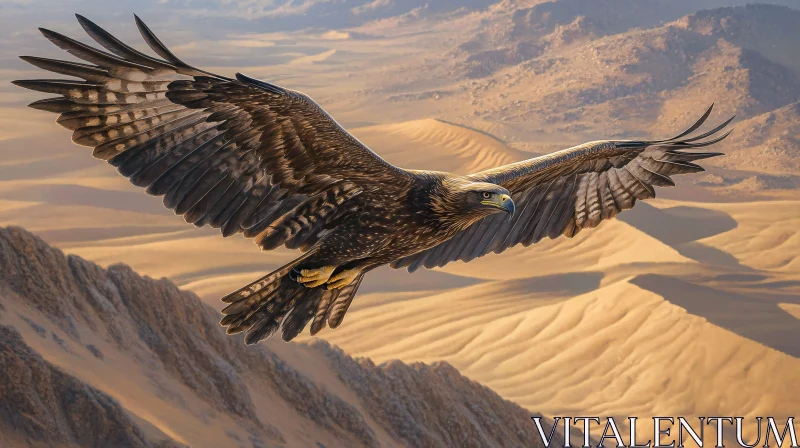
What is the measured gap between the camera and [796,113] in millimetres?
50000

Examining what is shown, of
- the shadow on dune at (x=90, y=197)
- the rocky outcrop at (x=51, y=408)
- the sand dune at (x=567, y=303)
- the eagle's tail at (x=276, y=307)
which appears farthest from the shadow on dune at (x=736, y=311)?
the shadow on dune at (x=90, y=197)

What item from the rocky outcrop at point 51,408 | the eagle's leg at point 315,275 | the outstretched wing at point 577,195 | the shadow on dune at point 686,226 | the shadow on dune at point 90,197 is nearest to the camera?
the eagle's leg at point 315,275

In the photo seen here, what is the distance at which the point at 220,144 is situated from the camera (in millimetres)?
4176

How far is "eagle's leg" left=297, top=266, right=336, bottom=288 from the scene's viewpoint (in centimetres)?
420

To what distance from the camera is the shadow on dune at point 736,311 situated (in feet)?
57.0

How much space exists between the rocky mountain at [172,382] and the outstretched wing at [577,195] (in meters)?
3.48

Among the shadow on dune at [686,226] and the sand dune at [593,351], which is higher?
the shadow on dune at [686,226]

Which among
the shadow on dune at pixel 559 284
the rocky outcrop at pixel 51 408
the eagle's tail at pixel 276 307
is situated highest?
the shadow on dune at pixel 559 284

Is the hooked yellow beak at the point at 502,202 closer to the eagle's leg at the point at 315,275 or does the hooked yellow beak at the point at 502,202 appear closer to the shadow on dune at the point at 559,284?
the eagle's leg at the point at 315,275

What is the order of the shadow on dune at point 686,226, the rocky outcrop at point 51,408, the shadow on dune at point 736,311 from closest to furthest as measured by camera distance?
the rocky outcrop at point 51,408 → the shadow on dune at point 736,311 → the shadow on dune at point 686,226

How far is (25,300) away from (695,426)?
11.1m

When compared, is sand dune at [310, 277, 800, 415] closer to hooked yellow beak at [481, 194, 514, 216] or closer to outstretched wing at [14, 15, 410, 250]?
outstretched wing at [14, 15, 410, 250]

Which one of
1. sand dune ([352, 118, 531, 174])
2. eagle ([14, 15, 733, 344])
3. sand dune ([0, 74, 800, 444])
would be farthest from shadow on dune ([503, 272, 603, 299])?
eagle ([14, 15, 733, 344])

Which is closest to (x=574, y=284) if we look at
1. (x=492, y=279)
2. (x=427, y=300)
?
(x=492, y=279)
